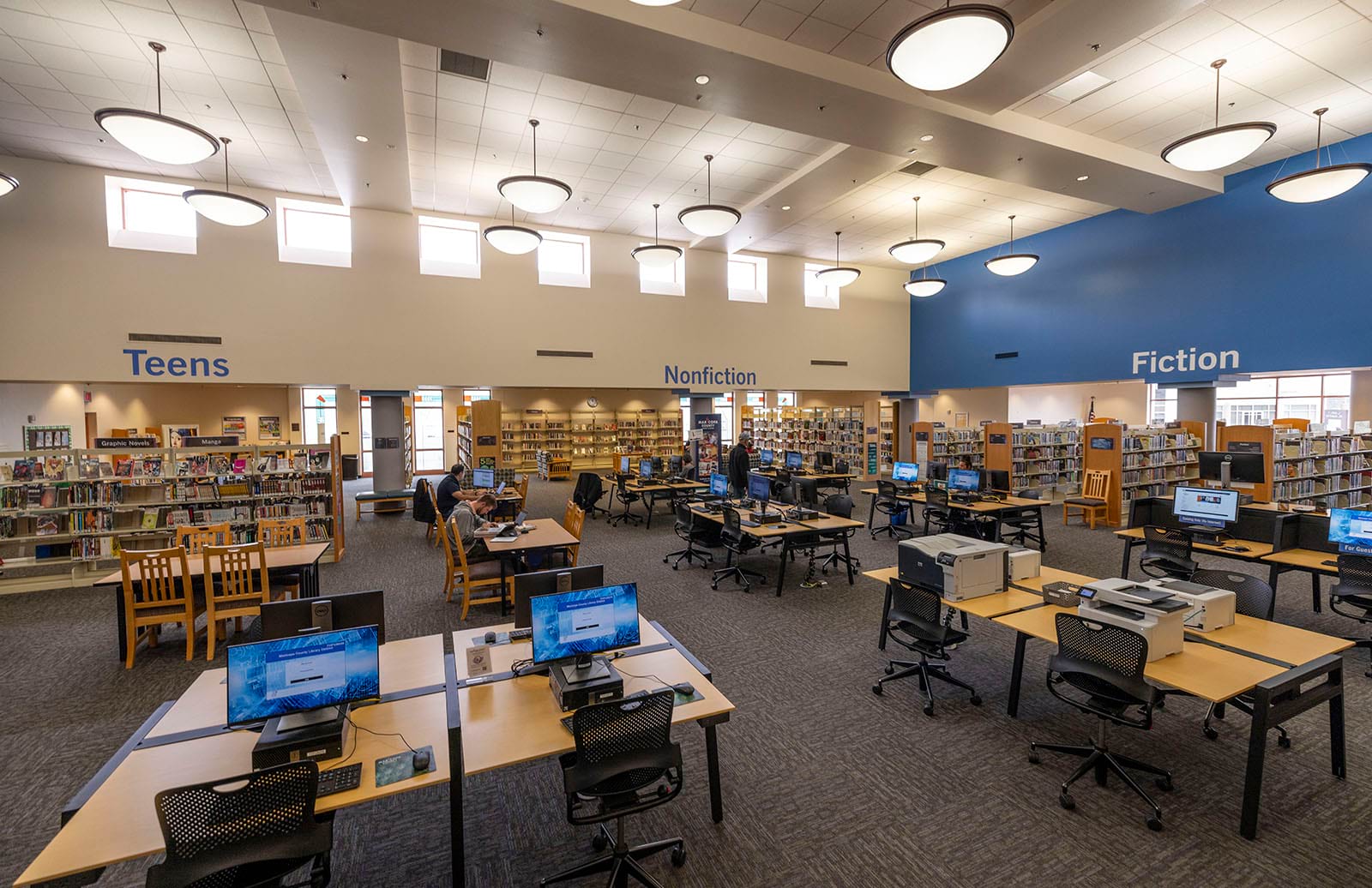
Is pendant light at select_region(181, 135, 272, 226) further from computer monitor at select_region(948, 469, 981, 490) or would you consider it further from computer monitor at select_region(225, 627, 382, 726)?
computer monitor at select_region(948, 469, 981, 490)

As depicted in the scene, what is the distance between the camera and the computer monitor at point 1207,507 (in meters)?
6.11

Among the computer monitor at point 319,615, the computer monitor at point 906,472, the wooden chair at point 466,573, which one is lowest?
the wooden chair at point 466,573

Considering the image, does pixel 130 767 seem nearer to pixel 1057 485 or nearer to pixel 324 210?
pixel 324 210

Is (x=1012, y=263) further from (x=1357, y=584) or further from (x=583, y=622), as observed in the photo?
(x=583, y=622)

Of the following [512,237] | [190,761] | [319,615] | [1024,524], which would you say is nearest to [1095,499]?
[1024,524]

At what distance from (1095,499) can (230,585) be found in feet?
43.0

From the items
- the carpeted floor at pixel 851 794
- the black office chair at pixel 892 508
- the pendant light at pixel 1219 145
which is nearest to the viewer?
the carpeted floor at pixel 851 794

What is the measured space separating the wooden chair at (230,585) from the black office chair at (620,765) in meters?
4.30

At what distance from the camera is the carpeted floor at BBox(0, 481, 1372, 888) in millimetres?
2857

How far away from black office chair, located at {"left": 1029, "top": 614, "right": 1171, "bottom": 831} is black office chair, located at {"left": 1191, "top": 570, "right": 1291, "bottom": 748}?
3.40ft

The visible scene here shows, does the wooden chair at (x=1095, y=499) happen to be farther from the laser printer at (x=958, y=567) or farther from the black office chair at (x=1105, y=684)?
the black office chair at (x=1105, y=684)

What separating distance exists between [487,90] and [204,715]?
702 centimetres

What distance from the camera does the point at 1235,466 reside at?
26.4 ft

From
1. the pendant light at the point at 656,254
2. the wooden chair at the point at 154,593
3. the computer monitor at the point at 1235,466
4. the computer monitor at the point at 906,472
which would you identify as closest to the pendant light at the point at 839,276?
the pendant light at the point at 656,254
